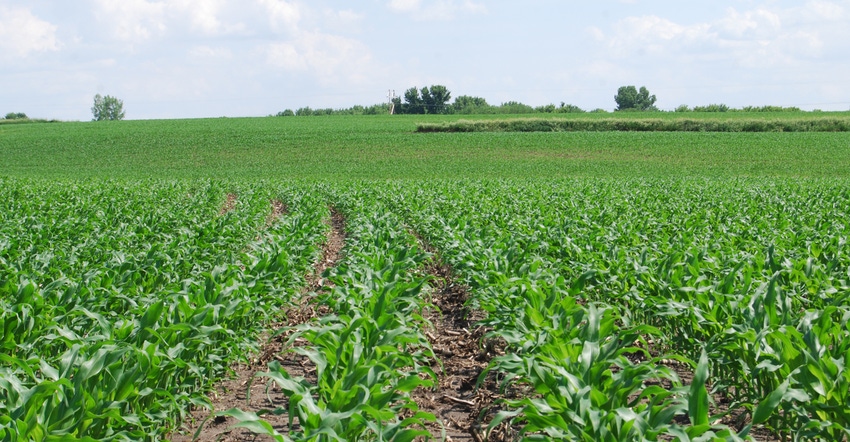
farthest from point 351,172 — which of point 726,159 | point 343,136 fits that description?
point 726,159

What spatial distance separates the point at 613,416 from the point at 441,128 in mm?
58256

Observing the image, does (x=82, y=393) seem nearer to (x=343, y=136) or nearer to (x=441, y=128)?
(x=343, y=136)

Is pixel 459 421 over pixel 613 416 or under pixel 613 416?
under

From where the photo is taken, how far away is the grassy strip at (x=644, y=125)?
189ft

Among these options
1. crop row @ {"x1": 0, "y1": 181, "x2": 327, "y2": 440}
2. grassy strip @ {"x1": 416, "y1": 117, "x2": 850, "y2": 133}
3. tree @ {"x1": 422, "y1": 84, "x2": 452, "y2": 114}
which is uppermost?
tree @ {"x1": 422, "y1": 84, "x2": 452, "y2": 114}

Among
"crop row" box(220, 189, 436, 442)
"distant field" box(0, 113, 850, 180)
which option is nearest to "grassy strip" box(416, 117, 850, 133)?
"distant field" box(0, 113, 850, 180)

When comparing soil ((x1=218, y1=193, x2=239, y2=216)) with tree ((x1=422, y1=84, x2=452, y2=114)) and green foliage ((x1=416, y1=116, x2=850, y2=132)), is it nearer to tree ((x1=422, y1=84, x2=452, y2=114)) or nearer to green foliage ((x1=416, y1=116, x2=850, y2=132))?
green foliage ((x1=416, y1=116, x2=850, y2=132))

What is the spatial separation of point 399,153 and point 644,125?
23.5 meters

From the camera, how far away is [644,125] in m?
60.0

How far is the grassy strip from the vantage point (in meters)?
57.6

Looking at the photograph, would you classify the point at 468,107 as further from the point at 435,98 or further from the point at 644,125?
the point at 644,125

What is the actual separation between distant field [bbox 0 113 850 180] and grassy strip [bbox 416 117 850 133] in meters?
4.20

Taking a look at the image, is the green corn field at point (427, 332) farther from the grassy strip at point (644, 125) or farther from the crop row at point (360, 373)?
the grassy strip at point (644, 125)

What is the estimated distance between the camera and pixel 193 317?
494 cm
